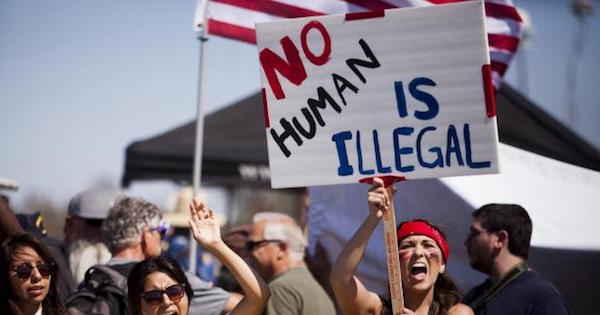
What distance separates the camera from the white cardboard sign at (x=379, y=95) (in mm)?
4023

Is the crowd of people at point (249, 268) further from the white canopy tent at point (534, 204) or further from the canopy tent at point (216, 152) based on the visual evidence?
the canopy tent at point (216, 152)

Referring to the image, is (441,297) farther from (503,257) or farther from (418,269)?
(503,257)

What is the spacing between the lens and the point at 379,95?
4.13 metres

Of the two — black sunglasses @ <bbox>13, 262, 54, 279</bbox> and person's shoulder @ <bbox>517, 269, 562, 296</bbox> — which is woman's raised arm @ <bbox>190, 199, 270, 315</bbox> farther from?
person's shoulder @ <bbox>517, 269, 562, 296</bbox>

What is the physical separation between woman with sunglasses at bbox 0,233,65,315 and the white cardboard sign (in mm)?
1284

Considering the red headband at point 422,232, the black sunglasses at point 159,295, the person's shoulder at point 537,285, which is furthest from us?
the person's shoulder at point 537,285

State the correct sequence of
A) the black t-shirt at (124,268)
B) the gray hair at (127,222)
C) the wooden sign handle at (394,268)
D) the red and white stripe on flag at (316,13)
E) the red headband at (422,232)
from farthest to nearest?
1. the red and white stripe on flag at (316,13)
2. the gray hair at (127,222)
3. the black t-shirt at (124,268)
4. the red headband at (422,232)
5. the wooden sign handle at (394,268)

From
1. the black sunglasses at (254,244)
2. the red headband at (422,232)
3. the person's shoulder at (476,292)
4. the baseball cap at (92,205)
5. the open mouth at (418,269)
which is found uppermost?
the baseball cap at (92,205)

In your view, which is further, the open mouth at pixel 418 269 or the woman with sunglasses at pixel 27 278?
the woman with sunglasses at pixel 27 278

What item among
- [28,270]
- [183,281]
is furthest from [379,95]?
[28,270]

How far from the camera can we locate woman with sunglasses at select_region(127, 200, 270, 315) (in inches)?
166

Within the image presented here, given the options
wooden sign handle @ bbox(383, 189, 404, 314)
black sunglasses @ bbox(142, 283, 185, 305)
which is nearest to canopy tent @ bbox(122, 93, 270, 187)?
black sunglasses @ bbox(142, 283, 185, 305)

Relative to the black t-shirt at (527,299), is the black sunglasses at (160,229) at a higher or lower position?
higher

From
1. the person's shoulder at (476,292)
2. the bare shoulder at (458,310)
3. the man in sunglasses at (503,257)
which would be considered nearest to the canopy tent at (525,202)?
the man in sunglasses at (503,257)
